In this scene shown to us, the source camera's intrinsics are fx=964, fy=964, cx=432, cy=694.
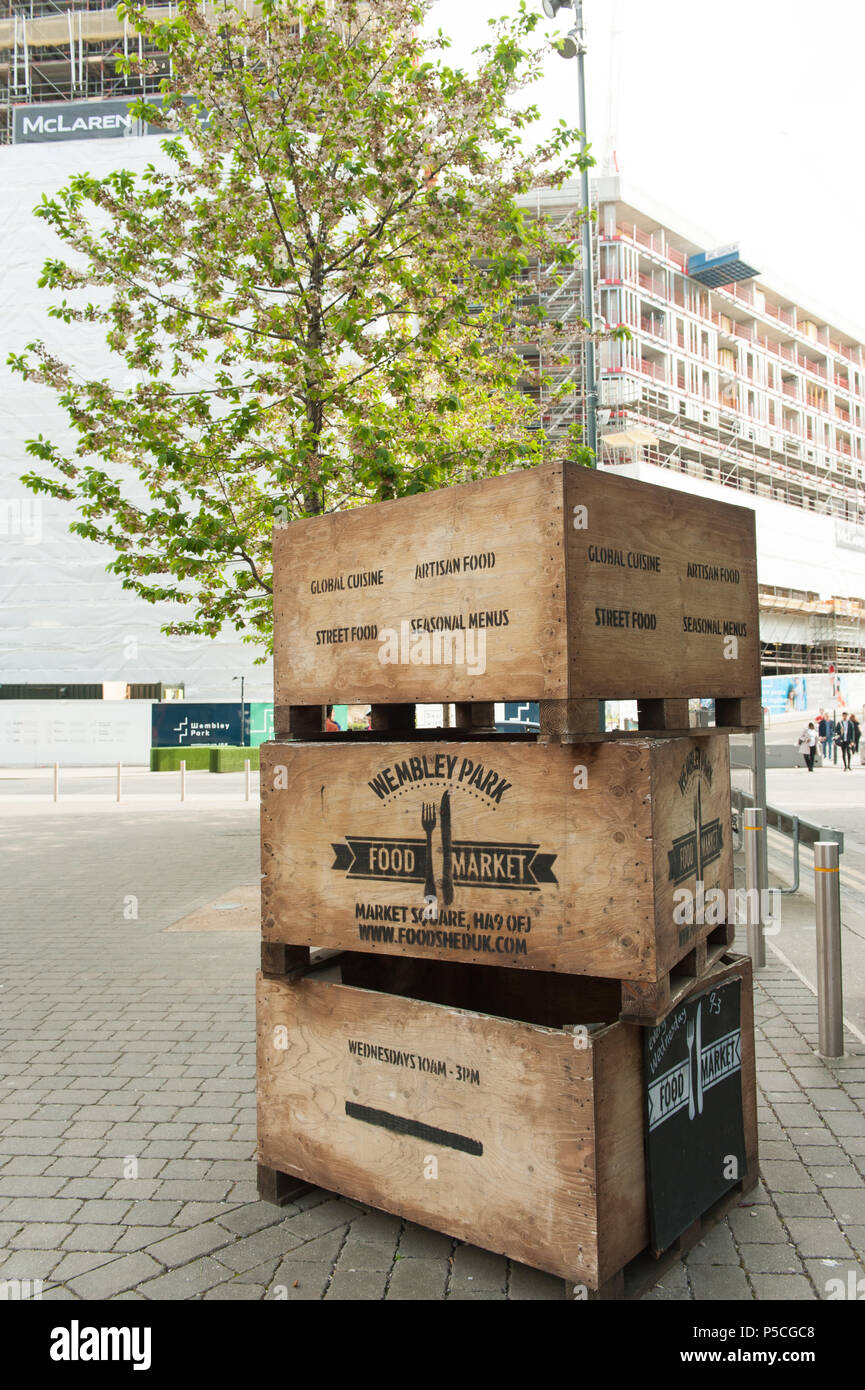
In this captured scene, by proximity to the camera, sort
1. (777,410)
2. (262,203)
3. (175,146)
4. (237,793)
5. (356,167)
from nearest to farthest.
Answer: (356,167)
(262,203)
(175,146)
(237,793)
(777,410)

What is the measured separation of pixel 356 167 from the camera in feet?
25.2

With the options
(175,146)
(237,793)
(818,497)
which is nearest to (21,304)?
(237,793)

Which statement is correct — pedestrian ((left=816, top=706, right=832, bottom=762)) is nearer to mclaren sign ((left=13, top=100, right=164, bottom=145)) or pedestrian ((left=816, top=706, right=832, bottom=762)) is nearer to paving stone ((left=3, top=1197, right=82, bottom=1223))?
paving stone ((left=3, top=1197, right=82, bottom=1223))

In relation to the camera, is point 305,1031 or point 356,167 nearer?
point 305,1031

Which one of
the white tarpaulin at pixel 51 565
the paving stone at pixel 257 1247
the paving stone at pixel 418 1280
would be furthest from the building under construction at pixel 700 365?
the paving stone at pixel 418 1280

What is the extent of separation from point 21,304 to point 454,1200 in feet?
127

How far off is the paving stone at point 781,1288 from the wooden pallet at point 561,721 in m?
1.66

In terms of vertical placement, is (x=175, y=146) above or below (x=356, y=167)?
above

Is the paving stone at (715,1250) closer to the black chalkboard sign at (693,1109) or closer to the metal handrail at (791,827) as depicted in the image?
the black chalkboard sign at (693,1109)

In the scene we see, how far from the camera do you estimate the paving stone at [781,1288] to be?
111 inches

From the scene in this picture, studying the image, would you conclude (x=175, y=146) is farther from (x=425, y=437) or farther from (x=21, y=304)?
(x=21, y=304)

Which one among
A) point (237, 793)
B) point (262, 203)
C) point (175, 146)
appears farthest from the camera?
point (237, 793)

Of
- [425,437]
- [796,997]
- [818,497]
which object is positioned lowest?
[796,997]

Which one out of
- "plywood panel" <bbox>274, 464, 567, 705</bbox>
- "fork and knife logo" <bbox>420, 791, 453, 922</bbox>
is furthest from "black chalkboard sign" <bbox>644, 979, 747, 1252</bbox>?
"plywood panel" <bbox>274, 464, 567, 705</bbox>
